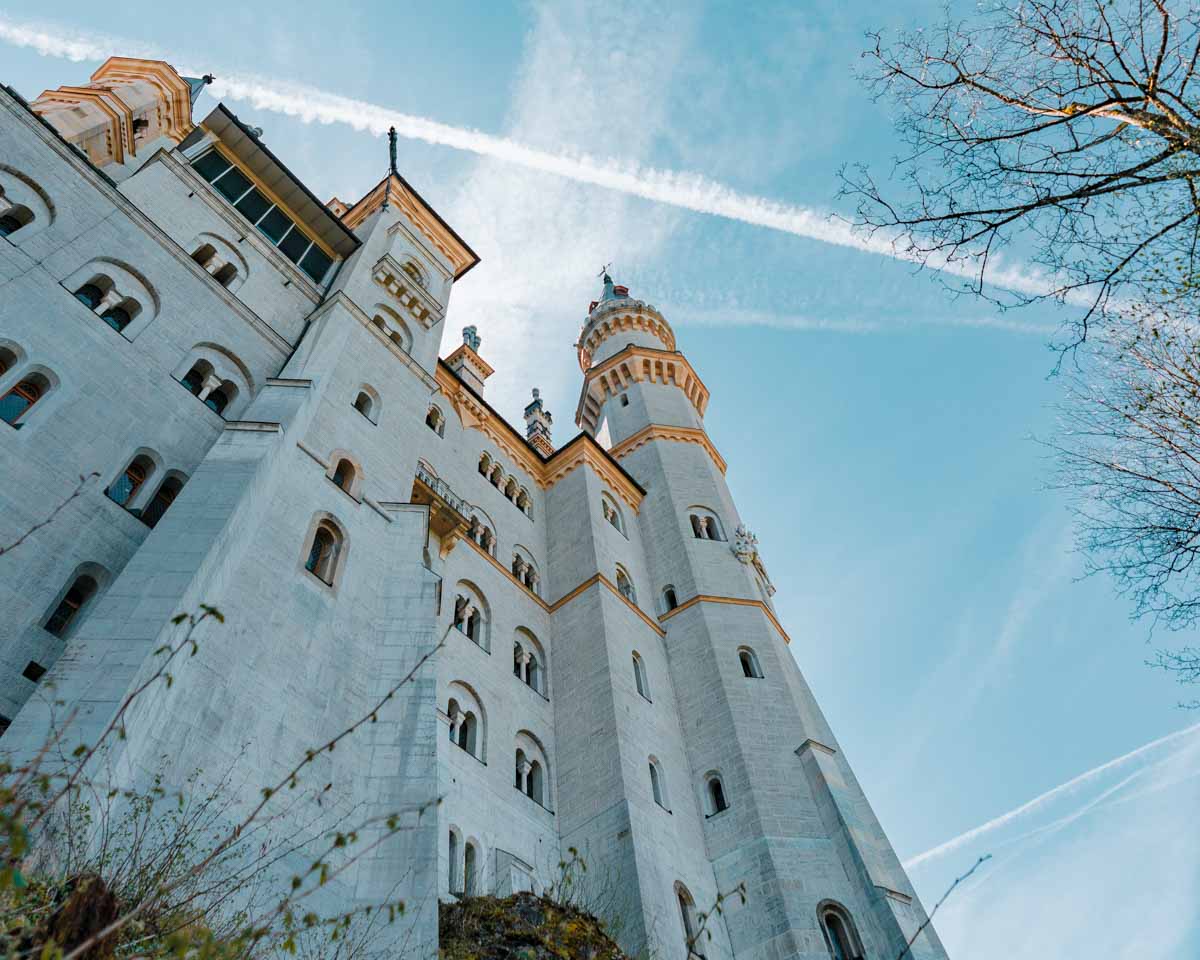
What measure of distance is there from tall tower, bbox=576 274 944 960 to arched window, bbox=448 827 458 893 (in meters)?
4.84

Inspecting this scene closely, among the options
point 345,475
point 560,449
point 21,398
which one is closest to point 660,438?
point 560,449

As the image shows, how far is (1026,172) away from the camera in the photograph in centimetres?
787

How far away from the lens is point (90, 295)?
13.9m

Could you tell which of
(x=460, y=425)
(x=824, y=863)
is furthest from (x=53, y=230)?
(x=824, y=863)

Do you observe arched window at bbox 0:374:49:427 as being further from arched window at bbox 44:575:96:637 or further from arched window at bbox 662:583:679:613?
arched window at bbox 662:583:679:613

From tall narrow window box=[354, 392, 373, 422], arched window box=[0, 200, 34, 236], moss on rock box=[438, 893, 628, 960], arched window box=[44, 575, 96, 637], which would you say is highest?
tall narrow window box=[354, 392, 373, 422]

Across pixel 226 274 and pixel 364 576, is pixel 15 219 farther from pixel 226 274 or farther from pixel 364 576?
pixel 364 576

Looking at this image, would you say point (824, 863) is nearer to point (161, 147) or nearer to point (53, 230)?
point (53, 230)

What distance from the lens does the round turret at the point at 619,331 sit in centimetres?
3966

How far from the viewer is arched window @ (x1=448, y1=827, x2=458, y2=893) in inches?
523

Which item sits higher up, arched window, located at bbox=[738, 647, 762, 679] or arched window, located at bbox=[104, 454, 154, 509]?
arched window, located at bbox=[738, 647, 762, 679]

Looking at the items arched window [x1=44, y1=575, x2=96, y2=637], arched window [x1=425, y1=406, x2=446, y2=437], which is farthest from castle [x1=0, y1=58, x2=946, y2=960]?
arched window [x1=425, y1=406, x2=446, y2=437]

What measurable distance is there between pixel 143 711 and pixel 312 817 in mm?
2438

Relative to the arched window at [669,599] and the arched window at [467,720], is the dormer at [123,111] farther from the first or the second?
the arched window at [669,599]
